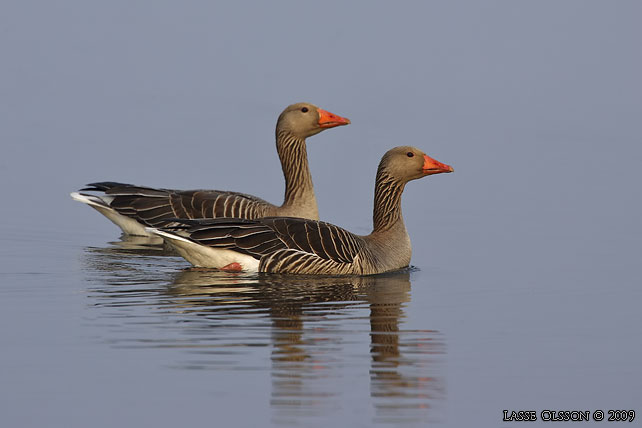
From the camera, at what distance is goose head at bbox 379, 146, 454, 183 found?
14312 mm

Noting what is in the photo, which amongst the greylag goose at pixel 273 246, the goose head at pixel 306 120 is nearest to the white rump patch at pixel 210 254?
the greylag goose at pixel 273 246

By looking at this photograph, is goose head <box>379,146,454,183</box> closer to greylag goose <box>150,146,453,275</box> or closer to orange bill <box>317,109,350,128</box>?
greylag goose <box>150,146,453,275</box>

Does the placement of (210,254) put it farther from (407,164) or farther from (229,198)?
(407,164)

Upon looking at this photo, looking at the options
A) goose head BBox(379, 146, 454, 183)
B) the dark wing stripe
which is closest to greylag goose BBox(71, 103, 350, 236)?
goose head BBox(379, 146, 454, 183)

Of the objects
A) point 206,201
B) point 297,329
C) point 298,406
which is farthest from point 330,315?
point 206,201

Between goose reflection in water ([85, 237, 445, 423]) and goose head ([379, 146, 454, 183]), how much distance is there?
1284 mm

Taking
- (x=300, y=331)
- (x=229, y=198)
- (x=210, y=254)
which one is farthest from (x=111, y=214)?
(x=300, y=331)

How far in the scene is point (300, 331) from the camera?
10.6m

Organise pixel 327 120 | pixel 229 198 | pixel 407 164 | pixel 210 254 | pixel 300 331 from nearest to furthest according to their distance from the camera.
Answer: pixel 300 331, pixel 210 254, pixel 407 164, pixel 229 198, pixel 327 120

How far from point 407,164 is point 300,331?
424cm

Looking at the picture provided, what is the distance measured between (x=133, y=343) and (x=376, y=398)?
2.37 m

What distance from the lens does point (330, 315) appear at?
1136cm

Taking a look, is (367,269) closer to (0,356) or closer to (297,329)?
(297,329)

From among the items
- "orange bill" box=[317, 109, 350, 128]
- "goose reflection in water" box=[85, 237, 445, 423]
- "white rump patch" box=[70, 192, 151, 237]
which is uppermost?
"orange bill" box=[317, 109, 350, 128]
